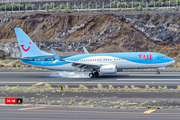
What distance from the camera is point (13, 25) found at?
80500 mm

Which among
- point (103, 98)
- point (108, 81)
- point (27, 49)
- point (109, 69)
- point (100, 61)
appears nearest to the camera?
point (103, 98)

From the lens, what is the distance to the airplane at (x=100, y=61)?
38156 mm

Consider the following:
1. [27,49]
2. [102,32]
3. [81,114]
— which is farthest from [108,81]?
[102,32]

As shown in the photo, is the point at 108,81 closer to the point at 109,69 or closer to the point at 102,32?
the point at 109,69

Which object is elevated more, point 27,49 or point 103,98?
point 27,49

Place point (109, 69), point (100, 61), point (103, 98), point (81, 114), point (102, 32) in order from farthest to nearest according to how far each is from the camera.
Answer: point (102, 32), point (100, 61), point (109, 69), point (103, 98), point (81, 114)

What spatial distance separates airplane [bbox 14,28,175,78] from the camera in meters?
38.2

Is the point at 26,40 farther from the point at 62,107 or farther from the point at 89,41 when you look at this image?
the point at 89,41

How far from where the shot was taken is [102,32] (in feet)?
237

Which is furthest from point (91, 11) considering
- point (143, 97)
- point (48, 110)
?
point (48, 110)

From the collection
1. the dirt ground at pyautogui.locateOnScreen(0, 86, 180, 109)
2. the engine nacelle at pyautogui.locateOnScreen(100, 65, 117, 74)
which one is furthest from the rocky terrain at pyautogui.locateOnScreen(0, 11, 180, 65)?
the dirt ground at pyautogui.locateOnScreen(0, 86, 180, 109)

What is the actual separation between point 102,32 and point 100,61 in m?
34.1

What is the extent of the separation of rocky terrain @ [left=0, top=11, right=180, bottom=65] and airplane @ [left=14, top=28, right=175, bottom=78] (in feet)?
88.6

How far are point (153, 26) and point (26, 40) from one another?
39568mm
